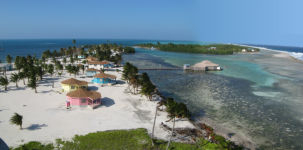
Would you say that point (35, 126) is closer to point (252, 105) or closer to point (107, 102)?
point (107, 102)

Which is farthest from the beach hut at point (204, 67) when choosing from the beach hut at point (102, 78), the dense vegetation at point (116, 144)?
the dense vegetation at point (116, 144)

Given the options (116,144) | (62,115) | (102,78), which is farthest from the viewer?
(102,78)

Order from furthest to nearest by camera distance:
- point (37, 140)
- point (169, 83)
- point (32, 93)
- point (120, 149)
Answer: point (169, 83) < point (32, 93) < point (37, 140) < point (120, 149)

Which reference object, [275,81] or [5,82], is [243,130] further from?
[5,82]

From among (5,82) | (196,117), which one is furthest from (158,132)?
(5,82)

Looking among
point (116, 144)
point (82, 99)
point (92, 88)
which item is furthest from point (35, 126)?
point (92, 88)

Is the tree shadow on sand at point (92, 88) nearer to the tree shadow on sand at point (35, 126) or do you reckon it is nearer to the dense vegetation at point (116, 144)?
the tree shadow on sand at point (35, 126)
